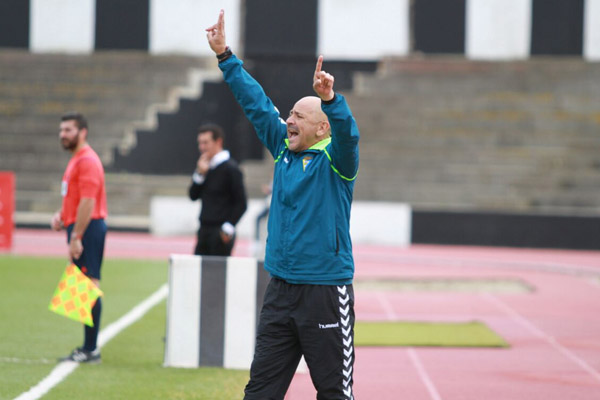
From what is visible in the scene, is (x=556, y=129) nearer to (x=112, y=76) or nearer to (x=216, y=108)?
(x=216, y=108)

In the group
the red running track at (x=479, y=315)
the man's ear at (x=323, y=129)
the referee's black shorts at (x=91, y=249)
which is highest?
the man's ear at (x=323, y=129)

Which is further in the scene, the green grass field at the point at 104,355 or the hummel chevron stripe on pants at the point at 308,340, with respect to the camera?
the green grass field at the point at 104,355

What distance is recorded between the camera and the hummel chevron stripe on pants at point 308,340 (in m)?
4.90

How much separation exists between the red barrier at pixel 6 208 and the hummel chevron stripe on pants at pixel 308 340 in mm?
12659

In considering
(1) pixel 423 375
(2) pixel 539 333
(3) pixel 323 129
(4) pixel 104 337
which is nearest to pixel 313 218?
(3) pixel 323 129

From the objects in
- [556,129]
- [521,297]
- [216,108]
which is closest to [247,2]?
[216,108]

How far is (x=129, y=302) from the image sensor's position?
11.8 m

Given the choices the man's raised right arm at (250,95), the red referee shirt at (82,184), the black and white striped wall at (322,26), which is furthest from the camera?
the black and white striped wall at (322,26)

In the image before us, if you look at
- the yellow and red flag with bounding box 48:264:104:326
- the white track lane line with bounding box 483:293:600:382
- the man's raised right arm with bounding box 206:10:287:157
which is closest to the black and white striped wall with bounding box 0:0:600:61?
the white track lane line with bounding box 483:293:600:382

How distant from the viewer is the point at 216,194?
9344 mm

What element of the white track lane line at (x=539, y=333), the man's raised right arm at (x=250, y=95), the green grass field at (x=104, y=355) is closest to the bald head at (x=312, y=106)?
the man's raised right arm at (x=250, y=95)

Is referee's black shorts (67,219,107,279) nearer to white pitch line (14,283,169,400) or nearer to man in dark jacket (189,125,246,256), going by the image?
white pitch line (14,283,169,400)

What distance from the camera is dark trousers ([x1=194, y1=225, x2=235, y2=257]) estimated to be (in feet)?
30.6

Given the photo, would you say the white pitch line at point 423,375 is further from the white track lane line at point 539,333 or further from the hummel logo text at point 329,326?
the hummel logo text at point 329,326
